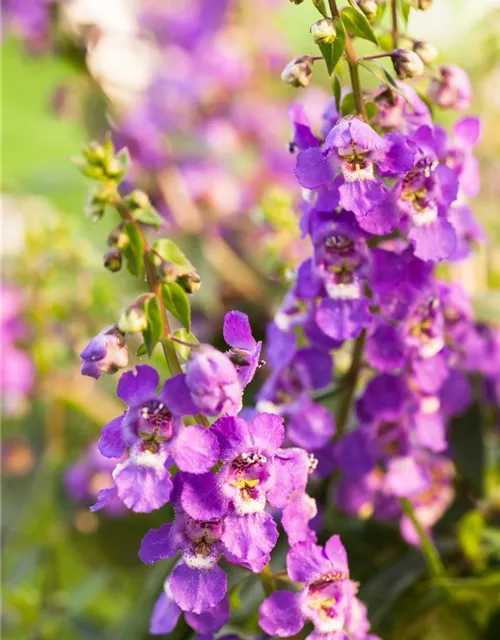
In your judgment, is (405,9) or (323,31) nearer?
(323,31)

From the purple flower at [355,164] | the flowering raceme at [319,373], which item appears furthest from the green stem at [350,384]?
the purple flower at [355,164]

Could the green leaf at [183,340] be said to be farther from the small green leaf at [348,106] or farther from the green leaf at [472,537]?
the green leaf at [472,537]

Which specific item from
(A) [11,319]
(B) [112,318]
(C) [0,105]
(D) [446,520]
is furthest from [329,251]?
(C) [0,105]

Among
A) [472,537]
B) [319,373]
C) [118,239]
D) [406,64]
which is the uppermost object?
[406,64]

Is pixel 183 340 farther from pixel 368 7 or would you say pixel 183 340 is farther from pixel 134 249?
pixel 368 7

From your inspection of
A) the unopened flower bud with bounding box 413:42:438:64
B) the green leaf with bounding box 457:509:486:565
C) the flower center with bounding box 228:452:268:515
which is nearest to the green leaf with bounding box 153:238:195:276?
the flower center with bounding box 228:452:268:515

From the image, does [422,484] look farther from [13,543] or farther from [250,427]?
[13,543]

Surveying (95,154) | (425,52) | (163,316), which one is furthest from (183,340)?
(425,52)
